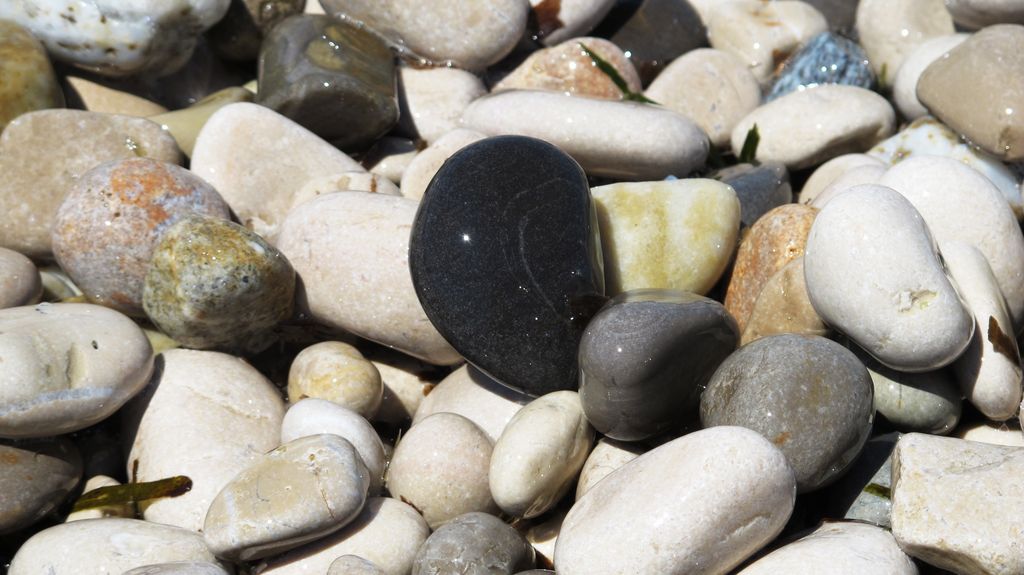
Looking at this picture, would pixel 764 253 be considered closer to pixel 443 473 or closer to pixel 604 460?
pixel 604 460

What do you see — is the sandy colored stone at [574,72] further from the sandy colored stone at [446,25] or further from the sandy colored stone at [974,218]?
the sandy colored stone at [974,218]

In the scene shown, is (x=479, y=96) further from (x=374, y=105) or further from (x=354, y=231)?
(x=354, y=231)

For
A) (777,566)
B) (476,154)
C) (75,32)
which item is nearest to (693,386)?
(777,566)

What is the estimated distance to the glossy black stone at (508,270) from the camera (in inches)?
138

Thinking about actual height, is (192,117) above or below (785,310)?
above

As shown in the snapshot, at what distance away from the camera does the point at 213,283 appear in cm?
369

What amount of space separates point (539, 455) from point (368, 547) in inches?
23.8

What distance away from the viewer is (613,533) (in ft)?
9.07

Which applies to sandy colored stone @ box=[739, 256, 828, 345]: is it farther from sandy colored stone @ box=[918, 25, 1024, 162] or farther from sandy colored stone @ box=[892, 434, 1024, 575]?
sandy colored stone @ box=[918, 25, 1024, 162]

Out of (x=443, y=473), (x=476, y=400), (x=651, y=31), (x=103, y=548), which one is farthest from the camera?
(x=651, y=31)

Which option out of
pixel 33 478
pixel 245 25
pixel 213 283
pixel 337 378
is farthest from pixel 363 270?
pixel 245 25

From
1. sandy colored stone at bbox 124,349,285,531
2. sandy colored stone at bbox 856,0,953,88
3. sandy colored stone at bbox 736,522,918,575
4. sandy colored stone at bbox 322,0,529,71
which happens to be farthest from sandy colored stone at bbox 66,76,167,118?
sandy colored stone at bbox 856,0,953,88

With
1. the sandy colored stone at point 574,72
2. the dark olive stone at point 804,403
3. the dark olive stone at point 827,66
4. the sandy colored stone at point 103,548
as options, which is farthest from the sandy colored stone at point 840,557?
the dark olive stone at point 827,66

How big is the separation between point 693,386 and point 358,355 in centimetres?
130
